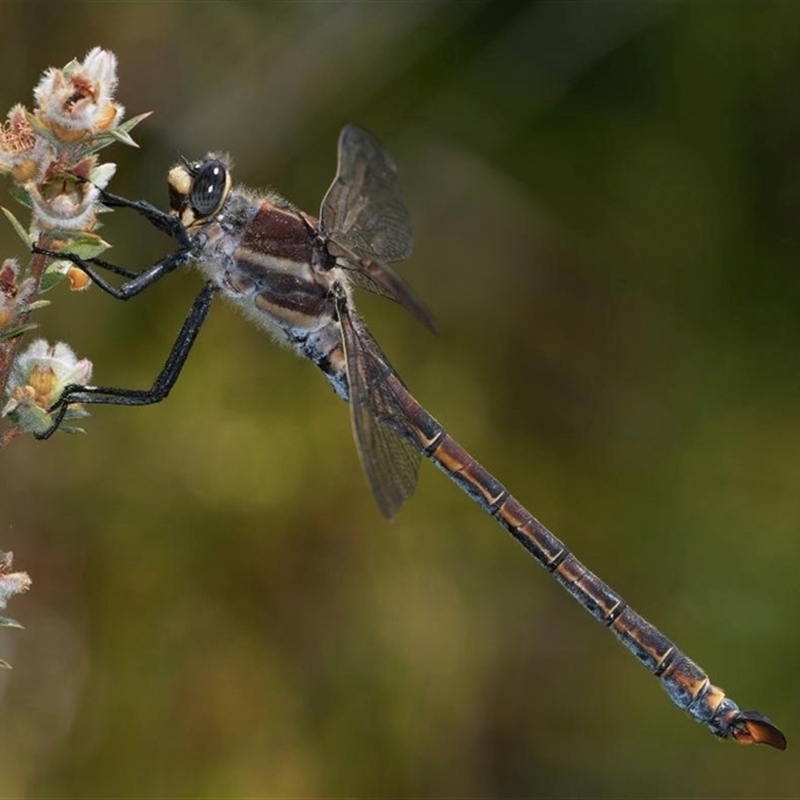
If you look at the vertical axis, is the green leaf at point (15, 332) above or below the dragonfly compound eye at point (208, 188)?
below

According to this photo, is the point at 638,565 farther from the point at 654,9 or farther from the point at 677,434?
the point at 654,9

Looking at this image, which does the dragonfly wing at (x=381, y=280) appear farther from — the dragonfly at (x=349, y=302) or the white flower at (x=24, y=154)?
the white flower at (x=24, y=154)

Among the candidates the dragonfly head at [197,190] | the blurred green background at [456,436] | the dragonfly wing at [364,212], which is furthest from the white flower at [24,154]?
the blurred green background at [456,436]

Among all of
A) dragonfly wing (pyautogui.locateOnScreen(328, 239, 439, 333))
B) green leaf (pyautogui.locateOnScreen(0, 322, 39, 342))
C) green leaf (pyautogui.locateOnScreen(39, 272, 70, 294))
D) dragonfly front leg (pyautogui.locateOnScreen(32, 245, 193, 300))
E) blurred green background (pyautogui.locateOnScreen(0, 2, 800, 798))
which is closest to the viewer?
green leaf (pyautogui.locateOnScreen(0, 322, 39, 342))

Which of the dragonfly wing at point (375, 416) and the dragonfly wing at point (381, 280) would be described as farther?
the dragonfly wing at point (375, 416)

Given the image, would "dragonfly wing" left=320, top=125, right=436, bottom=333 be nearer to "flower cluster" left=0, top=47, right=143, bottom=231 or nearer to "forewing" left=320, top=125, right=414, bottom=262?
"forewing" left=320, top=125, right=414, bottom=262

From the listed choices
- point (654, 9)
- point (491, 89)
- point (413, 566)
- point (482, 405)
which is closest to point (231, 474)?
point (413, 566)

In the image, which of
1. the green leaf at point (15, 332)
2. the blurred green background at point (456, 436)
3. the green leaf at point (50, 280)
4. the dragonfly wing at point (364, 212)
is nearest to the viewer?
the green leaf at point (15, 332)

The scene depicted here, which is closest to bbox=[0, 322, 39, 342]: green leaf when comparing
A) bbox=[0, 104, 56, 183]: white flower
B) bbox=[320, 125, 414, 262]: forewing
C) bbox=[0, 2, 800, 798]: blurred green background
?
bbox=[0, 104, 56, 183]: white flower
